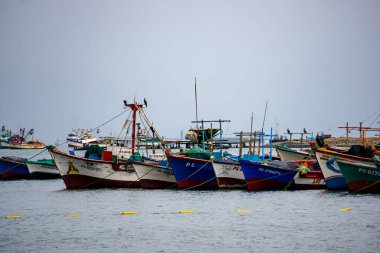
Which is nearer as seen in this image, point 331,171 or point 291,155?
point 331,171

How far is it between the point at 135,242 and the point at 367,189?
18.0 meters

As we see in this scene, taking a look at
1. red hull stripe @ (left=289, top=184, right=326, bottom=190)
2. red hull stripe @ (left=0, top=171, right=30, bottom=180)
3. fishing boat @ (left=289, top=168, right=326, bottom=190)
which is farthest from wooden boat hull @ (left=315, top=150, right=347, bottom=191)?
red hull stripe @ (left=0, top=171, right=30, bottom=180)

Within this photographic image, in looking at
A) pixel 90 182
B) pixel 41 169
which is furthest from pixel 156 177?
pixel 41 169

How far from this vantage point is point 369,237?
1039 inches

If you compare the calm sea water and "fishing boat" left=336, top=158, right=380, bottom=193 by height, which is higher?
"fishing boat" left=336, top=158, right=380, bottom=193

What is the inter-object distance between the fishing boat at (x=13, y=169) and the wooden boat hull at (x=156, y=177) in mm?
19691

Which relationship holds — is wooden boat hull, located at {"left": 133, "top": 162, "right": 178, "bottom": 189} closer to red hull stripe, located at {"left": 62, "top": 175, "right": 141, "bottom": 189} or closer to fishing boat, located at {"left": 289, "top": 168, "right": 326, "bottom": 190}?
red hull stripe, located at {"left": 62, "top": 175, "right": 141, "bottom": 189}

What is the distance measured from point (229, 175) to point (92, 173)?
9485 mm

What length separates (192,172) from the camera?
42438mm

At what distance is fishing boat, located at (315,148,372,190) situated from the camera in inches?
1533

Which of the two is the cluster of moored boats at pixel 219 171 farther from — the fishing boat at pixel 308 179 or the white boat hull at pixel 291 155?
the white boat hull at pixel 291 155

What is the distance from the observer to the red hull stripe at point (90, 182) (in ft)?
147

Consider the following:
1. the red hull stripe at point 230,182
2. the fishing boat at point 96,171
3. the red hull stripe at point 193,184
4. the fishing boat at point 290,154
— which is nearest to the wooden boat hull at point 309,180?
the red hull stripe at point 230,182

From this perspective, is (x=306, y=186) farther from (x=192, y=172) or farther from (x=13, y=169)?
(x=13, y=169)
